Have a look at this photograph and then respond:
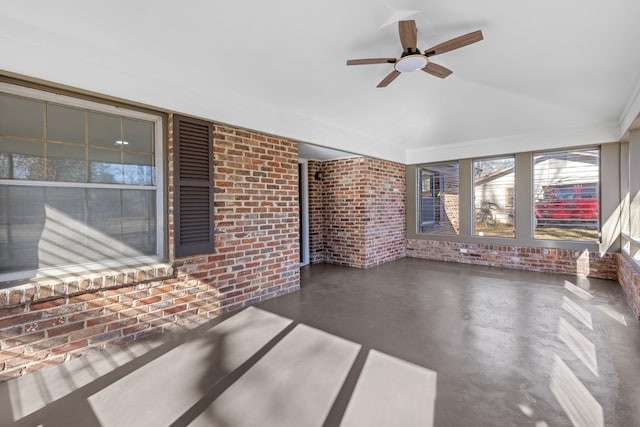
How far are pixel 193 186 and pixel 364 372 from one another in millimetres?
2599

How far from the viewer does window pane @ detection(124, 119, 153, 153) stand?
3.06 metres

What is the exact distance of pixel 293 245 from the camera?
457 centimetres

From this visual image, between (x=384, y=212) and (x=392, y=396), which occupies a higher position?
(x=384, y=212)

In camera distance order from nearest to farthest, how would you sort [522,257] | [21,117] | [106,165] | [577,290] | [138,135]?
[21,117], [106,165], [138,135], [577,290], [522,257]

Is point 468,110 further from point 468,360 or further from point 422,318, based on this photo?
point 468,360

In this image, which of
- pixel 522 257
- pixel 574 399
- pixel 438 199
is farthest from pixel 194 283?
pixel 522 257

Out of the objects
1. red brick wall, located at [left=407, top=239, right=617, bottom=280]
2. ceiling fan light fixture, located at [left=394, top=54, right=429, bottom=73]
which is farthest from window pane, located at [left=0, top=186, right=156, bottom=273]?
red brick wall, located at [left=407, top=239, right=617, bottom=280]

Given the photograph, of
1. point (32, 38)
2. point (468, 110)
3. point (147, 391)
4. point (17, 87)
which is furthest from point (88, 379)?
point (468, 110)

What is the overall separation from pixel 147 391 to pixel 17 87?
2.65 metres

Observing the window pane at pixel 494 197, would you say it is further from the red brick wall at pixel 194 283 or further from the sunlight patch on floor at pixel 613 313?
the red brick wall at pixel 194 283

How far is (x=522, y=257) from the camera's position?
19.5 ft

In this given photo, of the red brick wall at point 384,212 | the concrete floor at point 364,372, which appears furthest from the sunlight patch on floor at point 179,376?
the red brick wall at point 384,212

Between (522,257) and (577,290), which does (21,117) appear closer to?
(577,290)

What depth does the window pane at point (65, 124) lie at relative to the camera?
261 centimetres
